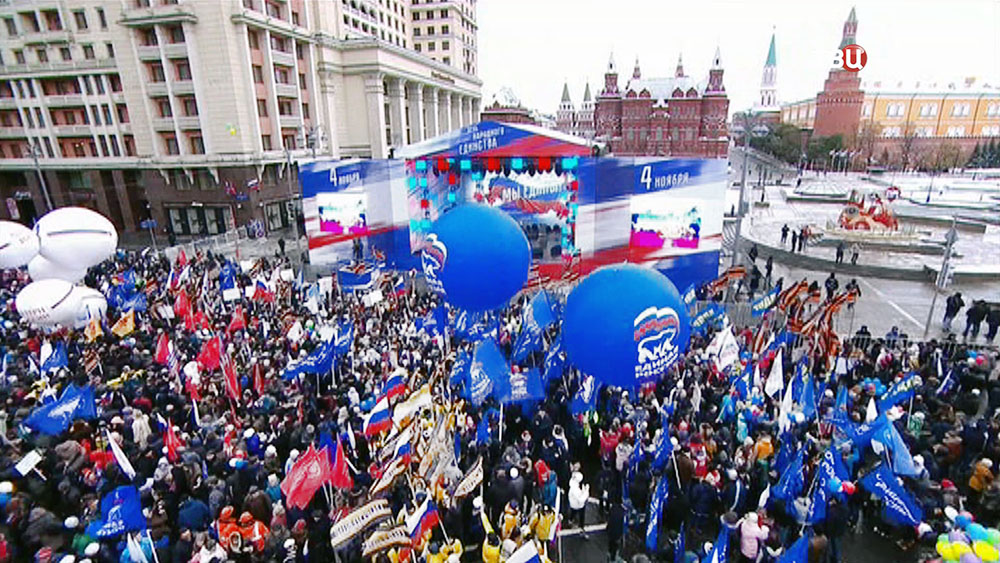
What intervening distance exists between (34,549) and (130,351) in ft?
21.8

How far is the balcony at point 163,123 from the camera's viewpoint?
97.4 ft

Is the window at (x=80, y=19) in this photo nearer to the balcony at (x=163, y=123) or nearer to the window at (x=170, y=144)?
the balcony at (x=163, y=123)

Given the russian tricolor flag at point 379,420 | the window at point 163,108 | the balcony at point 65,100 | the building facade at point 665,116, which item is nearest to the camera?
the russian tricolor flag at point 379,420

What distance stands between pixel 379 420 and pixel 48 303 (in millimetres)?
11269

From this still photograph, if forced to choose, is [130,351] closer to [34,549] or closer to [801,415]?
[34,549]

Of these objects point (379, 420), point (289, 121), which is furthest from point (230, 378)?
point (289, 121)

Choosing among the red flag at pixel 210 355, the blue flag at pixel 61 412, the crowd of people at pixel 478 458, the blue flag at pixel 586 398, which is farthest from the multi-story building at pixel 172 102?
the blue flag at pixel 586 398

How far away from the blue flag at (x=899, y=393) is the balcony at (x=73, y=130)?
134ft

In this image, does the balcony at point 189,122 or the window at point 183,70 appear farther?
the balcony at point 189,122

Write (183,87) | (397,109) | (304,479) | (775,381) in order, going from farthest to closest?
(397,109), (183,87), (775,381), (304,479)

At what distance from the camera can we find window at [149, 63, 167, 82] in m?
29.2

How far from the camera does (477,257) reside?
Result: 392 inches

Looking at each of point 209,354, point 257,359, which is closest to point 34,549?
point 209,354

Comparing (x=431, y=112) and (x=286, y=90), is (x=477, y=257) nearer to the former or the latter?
(x=286, y=90)
